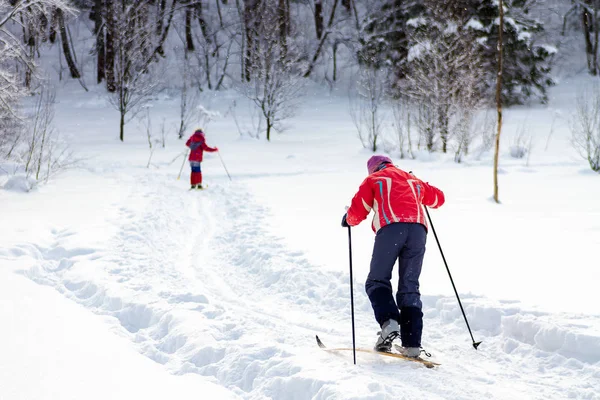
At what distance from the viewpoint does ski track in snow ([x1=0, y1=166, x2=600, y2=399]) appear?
12.1ft

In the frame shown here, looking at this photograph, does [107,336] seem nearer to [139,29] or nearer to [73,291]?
[73,291]

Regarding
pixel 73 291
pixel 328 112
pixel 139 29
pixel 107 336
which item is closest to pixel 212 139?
pixel 139 29

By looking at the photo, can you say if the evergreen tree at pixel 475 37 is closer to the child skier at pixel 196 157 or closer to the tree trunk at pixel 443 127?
the tree trunk at pixel 443 127

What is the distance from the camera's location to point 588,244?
7141 mm

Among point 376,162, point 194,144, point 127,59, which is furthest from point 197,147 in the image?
point 127,59

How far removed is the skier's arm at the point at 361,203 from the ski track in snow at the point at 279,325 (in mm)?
1117

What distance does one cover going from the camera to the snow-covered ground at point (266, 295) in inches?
145

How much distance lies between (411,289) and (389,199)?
28.9 inches

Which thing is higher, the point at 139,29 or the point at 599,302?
the point at 139,29

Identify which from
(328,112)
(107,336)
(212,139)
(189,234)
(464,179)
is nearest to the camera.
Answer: (107,336)

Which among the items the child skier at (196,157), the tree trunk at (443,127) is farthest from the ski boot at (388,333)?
the tree trunk at (443,127)

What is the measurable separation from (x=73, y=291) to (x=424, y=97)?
14.9 metres

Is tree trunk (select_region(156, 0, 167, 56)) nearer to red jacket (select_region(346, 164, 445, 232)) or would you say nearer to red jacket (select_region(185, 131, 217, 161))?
red jacket (select_region(185, 131, 217, 161))

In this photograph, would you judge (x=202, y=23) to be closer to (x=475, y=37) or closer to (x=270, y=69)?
(x=270, y=69)
